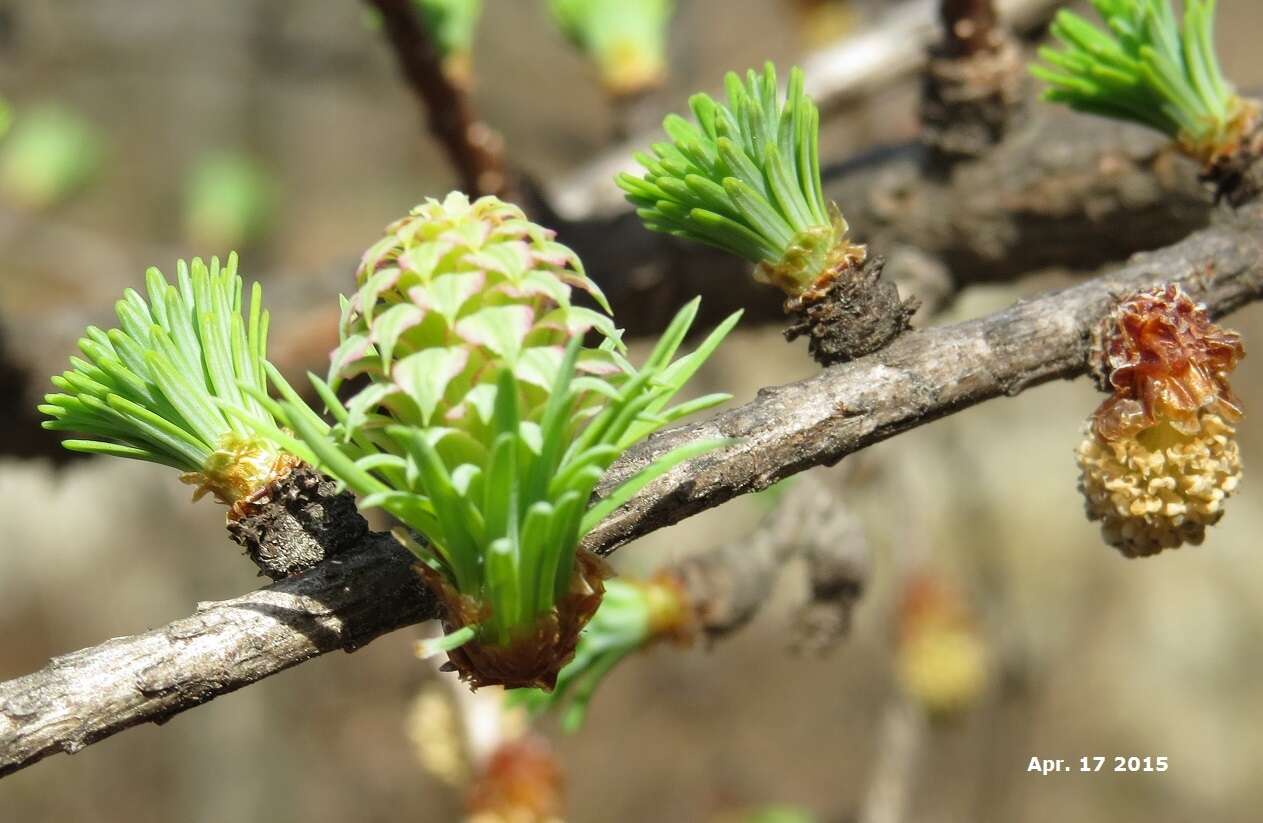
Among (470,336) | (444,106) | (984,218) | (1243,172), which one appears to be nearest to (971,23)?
(984,218)

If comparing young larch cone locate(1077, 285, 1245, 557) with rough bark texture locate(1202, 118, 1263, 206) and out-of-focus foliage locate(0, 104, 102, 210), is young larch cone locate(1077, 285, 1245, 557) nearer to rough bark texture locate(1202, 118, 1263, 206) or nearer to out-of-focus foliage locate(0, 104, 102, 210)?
rough bark texture locate(1202, 118, 1263, 206)

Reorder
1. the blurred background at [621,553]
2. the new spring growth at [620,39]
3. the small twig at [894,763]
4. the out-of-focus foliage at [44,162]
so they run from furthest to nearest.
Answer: the blurred background at [621,553], the out-of-focus foliage at [44,162], the new spring growth at [620,39], the small twig at [894,763]

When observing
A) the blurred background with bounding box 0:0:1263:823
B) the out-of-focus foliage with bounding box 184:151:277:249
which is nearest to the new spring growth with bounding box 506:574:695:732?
the blurred background with bounding box 0:0:1263:823

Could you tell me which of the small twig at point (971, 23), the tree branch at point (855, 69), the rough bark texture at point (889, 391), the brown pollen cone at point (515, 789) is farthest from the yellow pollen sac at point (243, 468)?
the tree branch at point (855, 69)

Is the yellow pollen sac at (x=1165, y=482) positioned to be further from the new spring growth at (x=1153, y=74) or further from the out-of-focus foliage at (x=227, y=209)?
the out-of-focus foliage at (x=227, y=209)

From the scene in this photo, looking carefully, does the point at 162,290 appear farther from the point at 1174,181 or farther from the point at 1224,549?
the point at 1224,549

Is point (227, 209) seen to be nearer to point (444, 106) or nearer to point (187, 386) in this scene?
point (444, 106)
